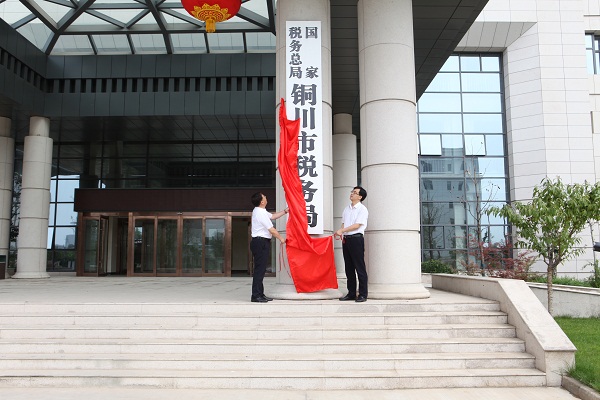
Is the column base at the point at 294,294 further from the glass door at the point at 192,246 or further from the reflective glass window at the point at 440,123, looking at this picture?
the reflective glass window at the point at 440,123

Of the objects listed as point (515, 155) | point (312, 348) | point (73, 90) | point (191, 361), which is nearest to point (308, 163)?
point (312, 348)

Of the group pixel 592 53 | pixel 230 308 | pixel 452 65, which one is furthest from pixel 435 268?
pixel 592 53

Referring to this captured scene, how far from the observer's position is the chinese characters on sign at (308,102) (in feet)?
29.5

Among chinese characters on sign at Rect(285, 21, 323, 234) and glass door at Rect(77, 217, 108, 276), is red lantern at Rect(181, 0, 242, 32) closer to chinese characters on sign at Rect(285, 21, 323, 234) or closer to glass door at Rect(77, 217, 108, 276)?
chinese characters on sign at Rect(285, 21, 323, 234)

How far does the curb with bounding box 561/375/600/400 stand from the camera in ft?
16.9

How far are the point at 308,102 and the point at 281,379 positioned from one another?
17.0ft

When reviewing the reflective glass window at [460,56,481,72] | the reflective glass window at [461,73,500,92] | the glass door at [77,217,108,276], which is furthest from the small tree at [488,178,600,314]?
the reflective glass window at [460,56,481,72]

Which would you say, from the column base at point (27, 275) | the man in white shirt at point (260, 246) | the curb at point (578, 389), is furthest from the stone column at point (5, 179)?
the curb at point (578, 389)

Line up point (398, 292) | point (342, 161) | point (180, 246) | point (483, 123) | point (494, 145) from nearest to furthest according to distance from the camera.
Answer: point (398, 292) → point (342, 161) → point (180, 246) → point (494, 145) → point (483, 123)

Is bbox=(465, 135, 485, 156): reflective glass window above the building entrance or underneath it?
above

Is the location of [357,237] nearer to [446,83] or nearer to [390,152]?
[390,152]

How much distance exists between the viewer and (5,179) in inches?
782

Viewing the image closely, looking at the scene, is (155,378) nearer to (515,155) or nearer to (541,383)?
(541,383)

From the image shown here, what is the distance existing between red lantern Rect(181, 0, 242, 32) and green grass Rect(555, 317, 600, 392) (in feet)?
29.5
